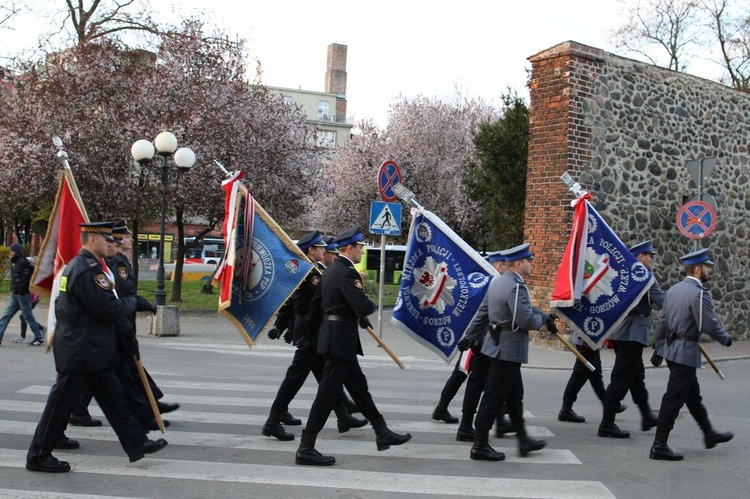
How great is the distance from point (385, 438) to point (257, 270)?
2.16 metres

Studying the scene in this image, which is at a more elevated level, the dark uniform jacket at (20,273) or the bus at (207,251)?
the dark uniform jacket at (20,273)

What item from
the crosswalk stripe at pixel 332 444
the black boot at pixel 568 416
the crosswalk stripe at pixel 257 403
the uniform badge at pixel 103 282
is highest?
the uniform badge at pixel 103 282

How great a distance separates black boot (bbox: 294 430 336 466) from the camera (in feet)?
19.0

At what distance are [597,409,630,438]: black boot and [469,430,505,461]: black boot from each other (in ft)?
4.89

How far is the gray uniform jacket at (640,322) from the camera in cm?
735

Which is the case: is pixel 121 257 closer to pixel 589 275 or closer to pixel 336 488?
pixel 336 488

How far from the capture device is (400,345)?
48.9 ft

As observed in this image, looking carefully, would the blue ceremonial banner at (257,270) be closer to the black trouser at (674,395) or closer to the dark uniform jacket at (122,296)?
the dark uniform jacket at (122,296)

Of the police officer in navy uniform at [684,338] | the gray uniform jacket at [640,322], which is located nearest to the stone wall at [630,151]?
the gray uniform jacket at [640,322]

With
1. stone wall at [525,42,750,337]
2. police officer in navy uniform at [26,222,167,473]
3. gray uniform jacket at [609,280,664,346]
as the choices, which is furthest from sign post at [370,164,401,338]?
police officer in navy uniform at [26,222,167,473]

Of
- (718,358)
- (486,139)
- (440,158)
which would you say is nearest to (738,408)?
(718,358)

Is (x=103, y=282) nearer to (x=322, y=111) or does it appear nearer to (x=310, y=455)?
(x=310, y=455)

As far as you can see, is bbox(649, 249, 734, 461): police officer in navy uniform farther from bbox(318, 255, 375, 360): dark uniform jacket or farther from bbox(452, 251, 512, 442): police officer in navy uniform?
bbox(318, 255, 375, 360): dark uniform jacket

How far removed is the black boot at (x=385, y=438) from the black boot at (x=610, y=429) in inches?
81.4
